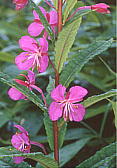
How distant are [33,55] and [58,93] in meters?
0.12

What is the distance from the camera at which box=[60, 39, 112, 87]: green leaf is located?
0.83 metres

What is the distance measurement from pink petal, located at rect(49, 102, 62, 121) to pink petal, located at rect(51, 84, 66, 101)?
0.02m

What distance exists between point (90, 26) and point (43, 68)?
109cm

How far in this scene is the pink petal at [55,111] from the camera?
0.77 m

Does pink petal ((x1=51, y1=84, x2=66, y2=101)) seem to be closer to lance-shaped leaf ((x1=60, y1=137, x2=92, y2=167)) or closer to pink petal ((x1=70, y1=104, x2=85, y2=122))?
pink petal ((x1=70, y1=104, x2=85, y2=122))

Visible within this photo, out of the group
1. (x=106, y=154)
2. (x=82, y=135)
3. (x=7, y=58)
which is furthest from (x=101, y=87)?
(x=106, y=154)

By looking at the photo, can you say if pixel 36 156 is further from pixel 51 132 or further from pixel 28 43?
pixel 28 43

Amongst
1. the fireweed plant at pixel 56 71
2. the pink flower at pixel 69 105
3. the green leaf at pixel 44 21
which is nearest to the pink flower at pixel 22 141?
the fireweed plant at pixel 56 71

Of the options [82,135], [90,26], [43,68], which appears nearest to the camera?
[43,68]

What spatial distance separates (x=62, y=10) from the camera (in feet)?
2.79

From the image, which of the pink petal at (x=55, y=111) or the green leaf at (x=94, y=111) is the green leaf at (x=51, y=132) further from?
the green leaf at (x=94, y=111)

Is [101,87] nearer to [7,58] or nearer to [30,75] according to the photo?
[7,58]

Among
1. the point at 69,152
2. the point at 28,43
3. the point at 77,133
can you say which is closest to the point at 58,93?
the point at 28,43

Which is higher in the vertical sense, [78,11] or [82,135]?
[78,11]
